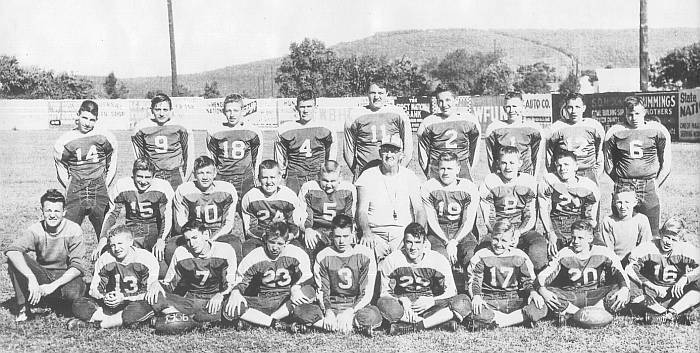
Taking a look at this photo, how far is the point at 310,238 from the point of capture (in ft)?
17.4

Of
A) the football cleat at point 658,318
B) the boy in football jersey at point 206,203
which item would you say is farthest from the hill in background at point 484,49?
the football cleat at point 658,318

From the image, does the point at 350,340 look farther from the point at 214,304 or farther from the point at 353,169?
the point at 353,169

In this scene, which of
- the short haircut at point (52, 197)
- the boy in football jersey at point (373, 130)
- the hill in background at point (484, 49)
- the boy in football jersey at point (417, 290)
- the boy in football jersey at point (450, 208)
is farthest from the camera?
the hill in background at point (484, 49)

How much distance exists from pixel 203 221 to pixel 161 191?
46 cm

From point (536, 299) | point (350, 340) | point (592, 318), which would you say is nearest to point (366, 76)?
point (536, 299)

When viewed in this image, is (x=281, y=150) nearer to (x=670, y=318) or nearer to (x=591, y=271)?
(x=591, y=271)

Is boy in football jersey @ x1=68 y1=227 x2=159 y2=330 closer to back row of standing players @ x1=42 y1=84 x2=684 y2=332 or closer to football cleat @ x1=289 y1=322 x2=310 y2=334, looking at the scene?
back row of standing players @ x1=42 y1=84 x2=684 y2=332

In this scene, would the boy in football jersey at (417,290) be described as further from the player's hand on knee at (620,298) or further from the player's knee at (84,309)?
the player's knee at (84,309)

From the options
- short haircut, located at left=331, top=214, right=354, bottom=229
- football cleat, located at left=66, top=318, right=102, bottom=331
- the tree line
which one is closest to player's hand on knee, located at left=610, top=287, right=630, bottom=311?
short haircut, located at left=331, top=214, right=354, bottom=229

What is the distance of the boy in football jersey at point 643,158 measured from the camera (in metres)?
5.89

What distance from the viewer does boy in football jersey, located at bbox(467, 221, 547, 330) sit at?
4773mm

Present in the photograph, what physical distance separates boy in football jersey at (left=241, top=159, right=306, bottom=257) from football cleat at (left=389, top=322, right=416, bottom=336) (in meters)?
1.21

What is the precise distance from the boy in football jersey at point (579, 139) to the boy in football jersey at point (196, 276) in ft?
9.96

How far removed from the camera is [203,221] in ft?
17.9
